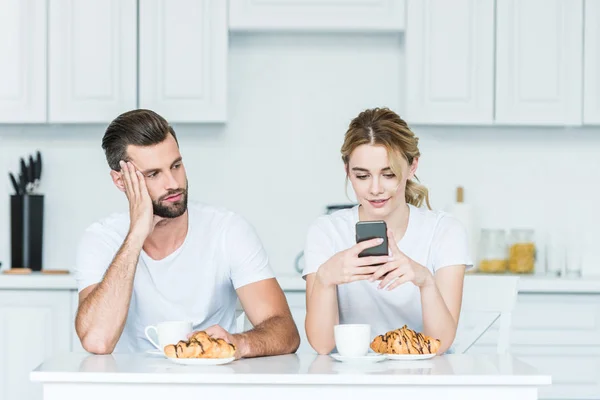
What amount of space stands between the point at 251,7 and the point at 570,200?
1.62 metres

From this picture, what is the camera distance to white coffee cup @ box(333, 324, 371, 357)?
5.62 ft

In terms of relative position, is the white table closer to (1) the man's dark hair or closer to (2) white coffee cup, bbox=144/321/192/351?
(2) white coffee cup, bbox=144/321/192/351

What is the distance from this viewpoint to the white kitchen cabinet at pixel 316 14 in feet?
11.5

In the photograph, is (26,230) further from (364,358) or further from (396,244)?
(364,358)

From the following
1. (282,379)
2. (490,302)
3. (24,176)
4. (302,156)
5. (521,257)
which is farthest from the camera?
(302,156)

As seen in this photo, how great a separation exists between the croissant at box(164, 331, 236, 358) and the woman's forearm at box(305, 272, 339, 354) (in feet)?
1.31

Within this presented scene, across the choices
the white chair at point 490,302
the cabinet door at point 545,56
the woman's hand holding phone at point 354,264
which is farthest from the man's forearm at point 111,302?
the cabinet door at point 545,56

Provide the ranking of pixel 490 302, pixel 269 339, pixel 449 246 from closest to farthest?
1. pixel 269 339
2. pixel 449 246
3. pixel 490 302

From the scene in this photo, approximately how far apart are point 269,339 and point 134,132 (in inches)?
26.6

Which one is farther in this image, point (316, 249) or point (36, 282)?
point (36, 282)

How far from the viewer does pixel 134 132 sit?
2230 millimetres

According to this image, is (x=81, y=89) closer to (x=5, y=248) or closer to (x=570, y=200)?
(x=5, y=248)

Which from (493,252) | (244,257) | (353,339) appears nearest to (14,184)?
(244,257)

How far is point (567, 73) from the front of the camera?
11.5 ft
